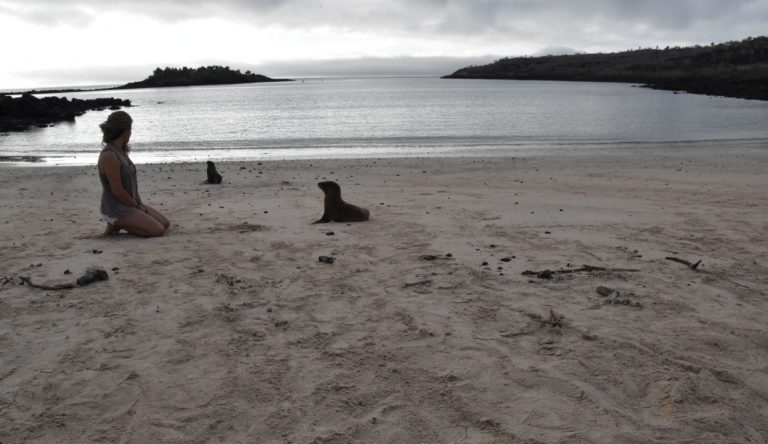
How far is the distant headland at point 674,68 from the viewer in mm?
67938

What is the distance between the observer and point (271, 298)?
4895mm

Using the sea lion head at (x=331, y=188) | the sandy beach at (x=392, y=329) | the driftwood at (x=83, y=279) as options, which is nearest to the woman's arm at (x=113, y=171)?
the sandy beach at (x=392, y=329)

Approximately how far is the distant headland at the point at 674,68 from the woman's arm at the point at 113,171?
2436 inches

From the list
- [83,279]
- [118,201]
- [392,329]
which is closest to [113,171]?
[118,201]

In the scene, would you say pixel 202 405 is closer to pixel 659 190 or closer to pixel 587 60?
pixel 659 190

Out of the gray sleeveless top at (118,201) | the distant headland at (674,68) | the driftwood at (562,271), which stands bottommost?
the driftwood at (562,271)

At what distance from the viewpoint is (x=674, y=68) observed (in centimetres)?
11081

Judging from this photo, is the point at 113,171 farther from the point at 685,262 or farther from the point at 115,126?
the point at 685,262

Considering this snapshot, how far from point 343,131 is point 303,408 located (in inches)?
1159

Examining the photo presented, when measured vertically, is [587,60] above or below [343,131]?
above

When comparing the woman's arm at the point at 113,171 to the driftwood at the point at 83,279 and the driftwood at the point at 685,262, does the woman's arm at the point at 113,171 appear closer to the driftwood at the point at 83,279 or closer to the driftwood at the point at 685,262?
the driftwood at the point at 83,279

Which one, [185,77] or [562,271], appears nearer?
[562,271]

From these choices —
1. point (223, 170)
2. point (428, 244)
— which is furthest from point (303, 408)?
point (223, 170)

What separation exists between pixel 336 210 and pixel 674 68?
122656mm
